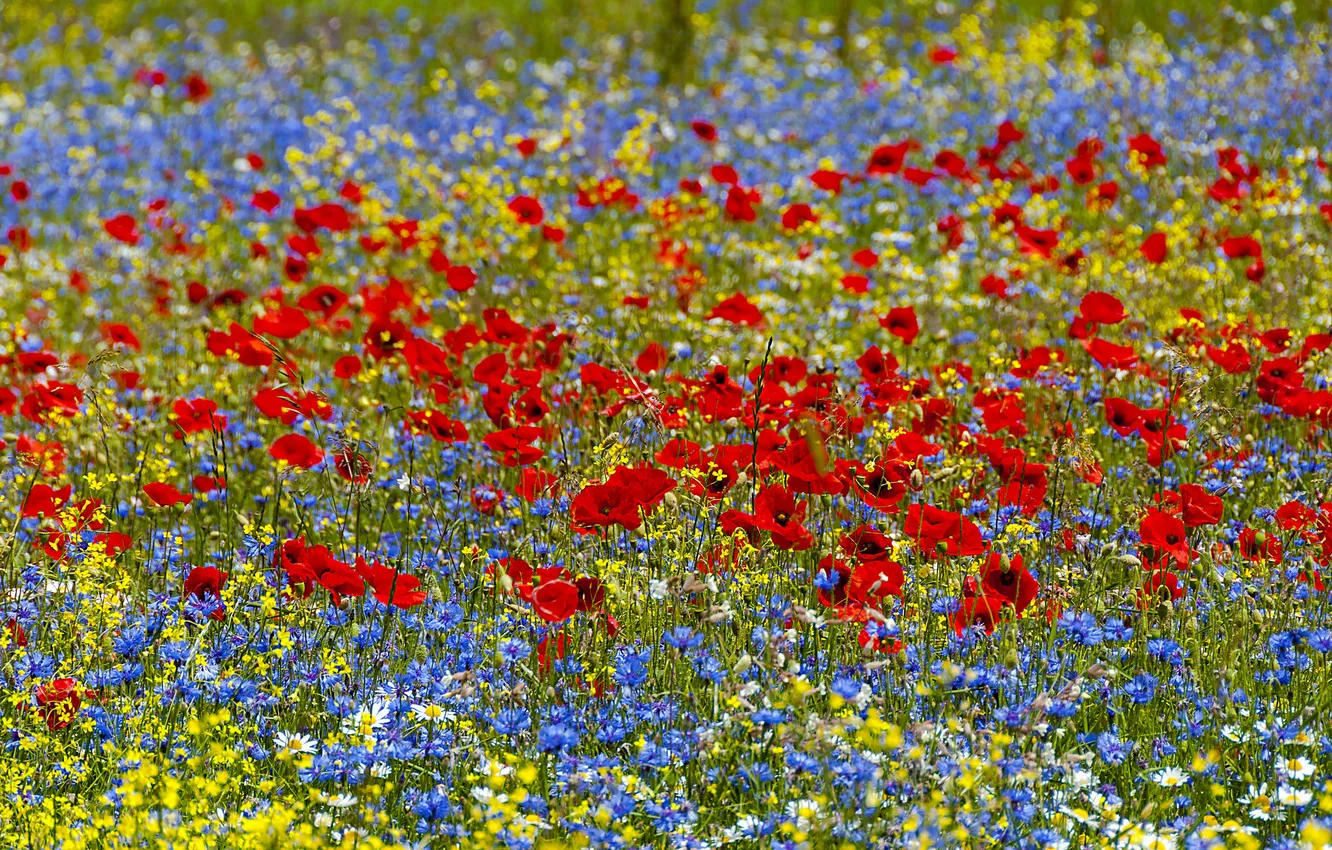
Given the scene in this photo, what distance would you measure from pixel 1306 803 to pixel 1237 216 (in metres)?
4.98

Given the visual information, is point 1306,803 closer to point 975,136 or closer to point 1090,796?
point 1090,796

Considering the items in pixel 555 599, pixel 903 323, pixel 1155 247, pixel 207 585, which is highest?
pixel 1155 247

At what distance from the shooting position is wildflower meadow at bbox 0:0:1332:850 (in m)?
2.82

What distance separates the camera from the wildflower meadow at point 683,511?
2.82 meters

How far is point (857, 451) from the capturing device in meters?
4.69

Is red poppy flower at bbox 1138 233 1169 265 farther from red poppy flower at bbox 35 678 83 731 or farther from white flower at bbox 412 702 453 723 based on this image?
red poppy flower at bbox 35 678 83 731

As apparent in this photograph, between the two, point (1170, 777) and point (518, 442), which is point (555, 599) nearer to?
point (518, 442)

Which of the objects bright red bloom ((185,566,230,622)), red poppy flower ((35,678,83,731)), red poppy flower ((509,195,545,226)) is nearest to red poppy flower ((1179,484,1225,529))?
bright red bloom ((185,566,230,622))

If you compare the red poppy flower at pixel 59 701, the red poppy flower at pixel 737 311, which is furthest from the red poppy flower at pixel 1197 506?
the red poppy flower at pixel 59 701

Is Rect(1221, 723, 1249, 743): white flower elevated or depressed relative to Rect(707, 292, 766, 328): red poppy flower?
depressed

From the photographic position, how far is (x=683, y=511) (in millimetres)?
3820

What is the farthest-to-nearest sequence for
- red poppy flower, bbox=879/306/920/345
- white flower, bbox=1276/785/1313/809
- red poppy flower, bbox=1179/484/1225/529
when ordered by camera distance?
red poppy flower, bbox=879/306/920/345, red poppy flower, bbox=1179/484/1225/529, white flower, bbox=1276/785/1313/809

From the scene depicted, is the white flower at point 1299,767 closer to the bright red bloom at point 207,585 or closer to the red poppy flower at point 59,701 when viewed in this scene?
the bright red bloom at point 207,585

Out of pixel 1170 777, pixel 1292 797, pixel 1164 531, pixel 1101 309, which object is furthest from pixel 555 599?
pixel 1101 309
